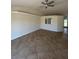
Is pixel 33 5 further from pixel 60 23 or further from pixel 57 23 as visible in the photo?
pixel 60 23

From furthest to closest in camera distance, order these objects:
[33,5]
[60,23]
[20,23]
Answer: [60,23] < [20,23] < [33,5]

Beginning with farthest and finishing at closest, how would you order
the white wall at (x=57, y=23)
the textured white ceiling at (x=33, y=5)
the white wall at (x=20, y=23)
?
1. the white wall at (x=57, y=23)
2. the white wall at (x=20, y=23)
3. the textured white ceiling at (x=33, y=5)

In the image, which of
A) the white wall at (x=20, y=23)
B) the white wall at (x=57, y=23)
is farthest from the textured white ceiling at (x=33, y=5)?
the white wall at (x=57, y=23)

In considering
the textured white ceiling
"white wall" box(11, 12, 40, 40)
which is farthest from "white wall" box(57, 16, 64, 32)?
"white wall" box(11, 12, 40, 40)

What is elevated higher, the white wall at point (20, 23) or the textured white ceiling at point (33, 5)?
the textured white ceiling at point (33, 5)

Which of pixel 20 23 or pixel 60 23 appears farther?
pixel 60 23

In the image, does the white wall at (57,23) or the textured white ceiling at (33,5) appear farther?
the white wall at (57,23)

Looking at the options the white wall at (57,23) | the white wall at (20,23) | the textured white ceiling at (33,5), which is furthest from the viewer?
the white wall at (57,23)

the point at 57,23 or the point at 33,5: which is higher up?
the point at 33,5

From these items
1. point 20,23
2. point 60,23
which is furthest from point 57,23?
point 20,23

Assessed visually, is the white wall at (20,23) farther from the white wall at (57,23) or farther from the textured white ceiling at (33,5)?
the white wall at (57,23)
